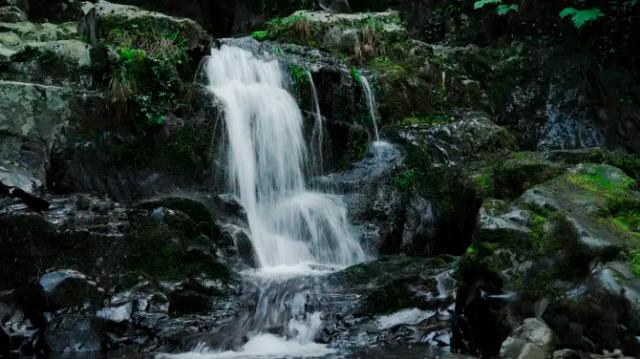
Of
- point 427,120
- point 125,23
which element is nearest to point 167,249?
point 125,23

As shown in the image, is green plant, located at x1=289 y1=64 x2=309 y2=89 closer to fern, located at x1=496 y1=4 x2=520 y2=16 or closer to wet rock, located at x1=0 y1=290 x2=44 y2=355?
fern, located at x1=496 y1=4 x2=520 y2=16

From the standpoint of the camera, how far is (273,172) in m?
8.22

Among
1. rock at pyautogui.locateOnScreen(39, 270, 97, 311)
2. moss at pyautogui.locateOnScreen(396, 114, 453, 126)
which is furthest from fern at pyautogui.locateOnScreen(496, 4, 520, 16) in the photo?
rock at pyautogui.locateOnScreen(39, 270, 97, 311)

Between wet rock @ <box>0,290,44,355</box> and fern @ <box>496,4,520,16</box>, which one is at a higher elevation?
fern @ <box>496,4,520,16</box>

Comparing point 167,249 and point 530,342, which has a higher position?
point 167,249

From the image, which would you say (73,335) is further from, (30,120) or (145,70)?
(145,70)

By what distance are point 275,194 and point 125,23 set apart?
11.8ft

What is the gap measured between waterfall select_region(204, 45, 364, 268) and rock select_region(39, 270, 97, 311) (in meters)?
2.23

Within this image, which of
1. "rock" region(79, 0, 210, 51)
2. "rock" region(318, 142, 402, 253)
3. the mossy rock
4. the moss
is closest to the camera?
the mossy rock

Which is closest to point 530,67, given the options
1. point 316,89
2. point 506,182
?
point 316,89

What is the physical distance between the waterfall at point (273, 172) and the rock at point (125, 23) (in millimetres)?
498

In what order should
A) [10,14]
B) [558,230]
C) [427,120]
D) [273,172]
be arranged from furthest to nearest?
[427,120] → [10,14] → [273,172] → [558,230]

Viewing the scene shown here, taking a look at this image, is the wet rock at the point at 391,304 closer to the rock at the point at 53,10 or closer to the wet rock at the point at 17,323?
the wet rock at the point at 17,323

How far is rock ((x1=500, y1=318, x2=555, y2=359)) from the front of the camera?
360 centimetres
